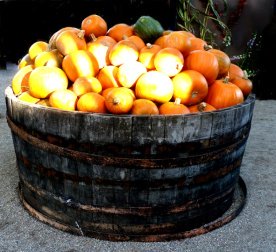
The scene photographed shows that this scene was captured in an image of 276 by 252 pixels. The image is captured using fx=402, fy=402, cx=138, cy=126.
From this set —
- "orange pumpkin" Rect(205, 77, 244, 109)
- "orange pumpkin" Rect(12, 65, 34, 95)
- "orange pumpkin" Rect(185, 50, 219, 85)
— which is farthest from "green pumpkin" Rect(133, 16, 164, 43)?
"orange pumpkin" Rect(12, 65, 34, 95)

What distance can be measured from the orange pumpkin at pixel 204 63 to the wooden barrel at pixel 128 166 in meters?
0.30

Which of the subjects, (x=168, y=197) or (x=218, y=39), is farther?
(x=218, y=39)

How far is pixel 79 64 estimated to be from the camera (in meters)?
2.55

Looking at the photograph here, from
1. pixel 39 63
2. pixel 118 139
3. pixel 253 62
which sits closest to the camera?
pixel 118 139

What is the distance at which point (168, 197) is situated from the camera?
240 centimetres

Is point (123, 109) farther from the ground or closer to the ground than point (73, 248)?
farther from the ground

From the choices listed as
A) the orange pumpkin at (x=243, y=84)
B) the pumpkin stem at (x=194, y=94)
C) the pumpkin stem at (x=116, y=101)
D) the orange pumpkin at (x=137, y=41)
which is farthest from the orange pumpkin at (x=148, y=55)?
the orange pumpkin at (x=243, y=84)

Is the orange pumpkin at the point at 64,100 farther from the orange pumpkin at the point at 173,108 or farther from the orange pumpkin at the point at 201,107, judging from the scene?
the orange pumpkin at the point at 201,107

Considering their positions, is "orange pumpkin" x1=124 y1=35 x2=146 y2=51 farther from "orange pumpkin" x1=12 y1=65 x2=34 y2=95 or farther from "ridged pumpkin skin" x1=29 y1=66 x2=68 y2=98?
"orange pumpkin" x1=12 y1=65 x2=34 y2=95

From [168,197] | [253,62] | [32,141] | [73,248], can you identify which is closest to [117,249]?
[73,248]

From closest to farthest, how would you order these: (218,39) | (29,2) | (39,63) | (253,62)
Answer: (39,63) → (253,62) → (218,39) → (29,2)

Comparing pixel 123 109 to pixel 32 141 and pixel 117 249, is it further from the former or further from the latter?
pixel 117 249

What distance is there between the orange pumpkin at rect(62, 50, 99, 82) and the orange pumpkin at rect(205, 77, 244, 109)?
77 centimetres

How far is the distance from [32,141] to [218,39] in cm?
567
